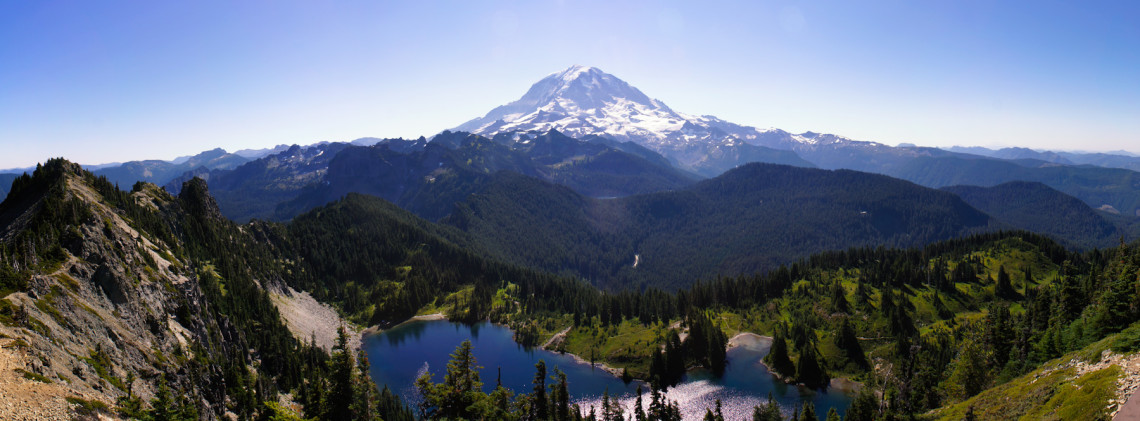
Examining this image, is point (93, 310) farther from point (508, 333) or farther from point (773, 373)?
point (773, 373)

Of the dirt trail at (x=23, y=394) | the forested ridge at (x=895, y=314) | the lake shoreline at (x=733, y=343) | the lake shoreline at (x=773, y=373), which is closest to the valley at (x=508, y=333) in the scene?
the dirt trail at (x=23, y=394)

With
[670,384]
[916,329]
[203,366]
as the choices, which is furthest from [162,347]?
[916,329]

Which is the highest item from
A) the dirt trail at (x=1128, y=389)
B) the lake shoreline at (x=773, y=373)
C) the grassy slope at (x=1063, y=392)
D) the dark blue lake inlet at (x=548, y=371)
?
the dirt trail at (x=1128, y=389)

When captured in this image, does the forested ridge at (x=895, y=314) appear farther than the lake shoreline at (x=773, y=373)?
No

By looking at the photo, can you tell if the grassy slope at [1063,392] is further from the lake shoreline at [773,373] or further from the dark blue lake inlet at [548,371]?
the lake shoreline at [773,373]

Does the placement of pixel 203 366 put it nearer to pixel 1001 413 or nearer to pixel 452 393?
pixel 452 393

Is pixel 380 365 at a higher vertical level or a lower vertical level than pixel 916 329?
lower

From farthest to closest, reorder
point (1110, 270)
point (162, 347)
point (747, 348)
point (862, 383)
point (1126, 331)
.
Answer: point (747, 348), point (862, 383), point (1110, 270), point (162, 347), point (1126, 331)

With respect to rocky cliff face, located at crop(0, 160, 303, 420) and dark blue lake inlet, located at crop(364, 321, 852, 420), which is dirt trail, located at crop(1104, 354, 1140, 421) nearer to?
dark blue lake inlet, located at crop(364, 321, 852, 420)
